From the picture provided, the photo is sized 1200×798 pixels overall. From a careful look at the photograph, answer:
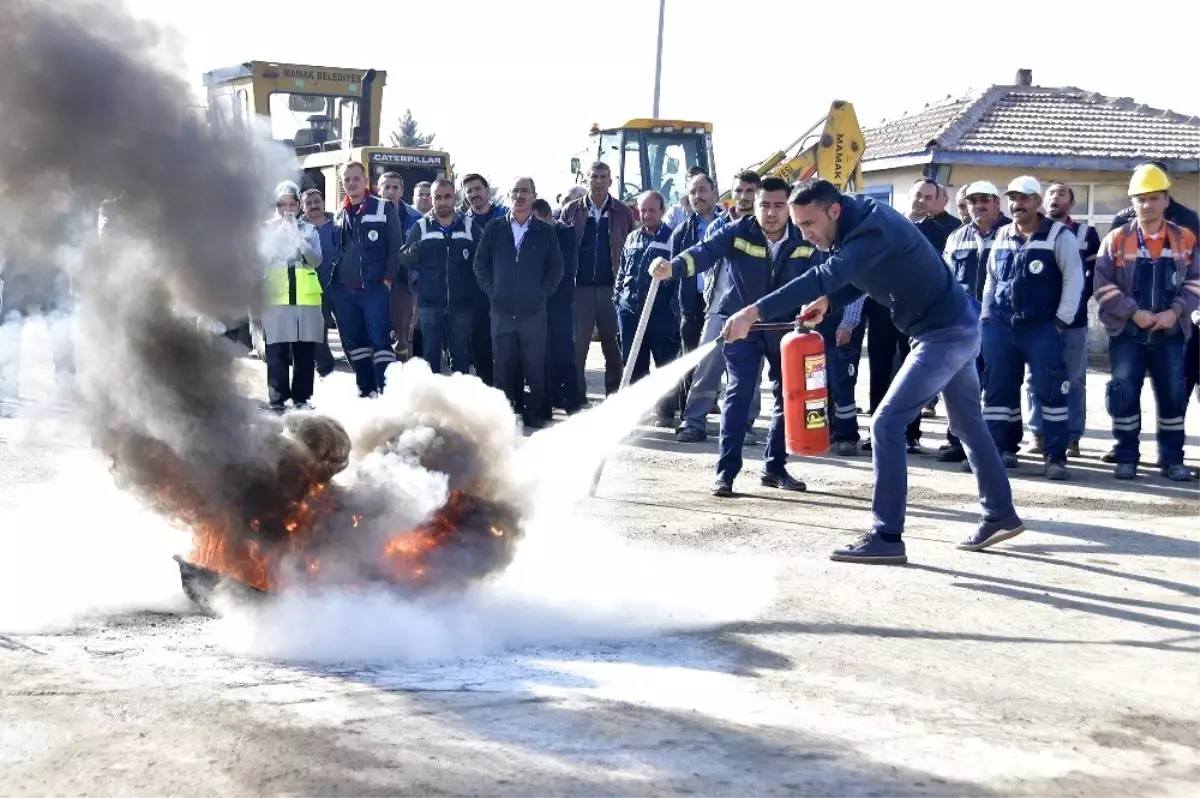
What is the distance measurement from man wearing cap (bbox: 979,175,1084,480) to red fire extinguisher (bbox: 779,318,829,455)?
2720mm

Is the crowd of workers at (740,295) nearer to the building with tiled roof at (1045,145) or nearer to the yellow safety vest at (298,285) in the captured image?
the yellow safety vest at (298,285)

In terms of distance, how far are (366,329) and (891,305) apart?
24.2ft

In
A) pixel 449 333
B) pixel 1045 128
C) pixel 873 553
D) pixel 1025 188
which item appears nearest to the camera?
pixel 873 553

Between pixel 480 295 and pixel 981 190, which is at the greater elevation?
pixel 981 190

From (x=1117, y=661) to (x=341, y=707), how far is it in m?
3.14

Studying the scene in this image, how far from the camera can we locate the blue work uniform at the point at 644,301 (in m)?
13.5

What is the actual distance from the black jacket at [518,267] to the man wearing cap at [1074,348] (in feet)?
14.2

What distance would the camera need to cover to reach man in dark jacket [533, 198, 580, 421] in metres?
13.5

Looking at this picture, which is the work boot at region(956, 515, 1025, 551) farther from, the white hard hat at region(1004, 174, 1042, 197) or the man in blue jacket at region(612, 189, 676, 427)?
the man in blue jacket at region(612, 189, 676, 427)

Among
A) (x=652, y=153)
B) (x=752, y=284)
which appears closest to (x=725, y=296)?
(x=752, y=284)

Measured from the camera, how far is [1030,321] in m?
10.7

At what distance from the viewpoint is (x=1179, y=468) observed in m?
10.8

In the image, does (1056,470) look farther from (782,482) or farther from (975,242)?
(782,482)

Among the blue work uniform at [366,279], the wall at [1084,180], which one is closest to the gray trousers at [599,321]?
the blue work uniform at [366,279]
